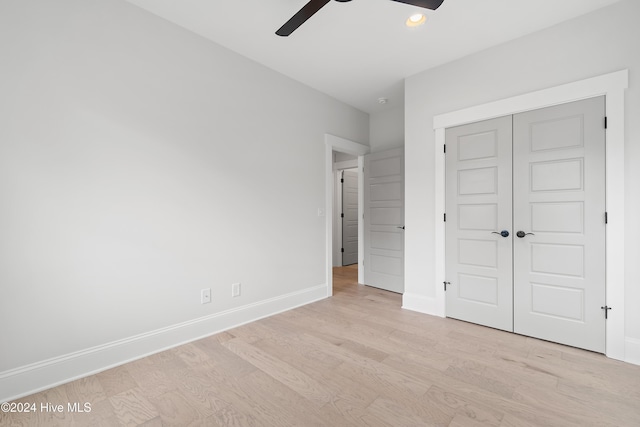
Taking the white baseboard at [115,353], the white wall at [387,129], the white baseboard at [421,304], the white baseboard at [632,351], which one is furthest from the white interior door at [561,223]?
the white baseboard at [115,353]

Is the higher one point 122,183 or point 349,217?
point 122,183

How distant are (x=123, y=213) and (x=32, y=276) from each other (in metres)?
0.62

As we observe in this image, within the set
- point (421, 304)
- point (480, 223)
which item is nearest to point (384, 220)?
point (421, 304)

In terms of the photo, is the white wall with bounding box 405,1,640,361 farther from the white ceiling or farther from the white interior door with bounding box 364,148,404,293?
the white interior door with bounding box 364,148,404,293

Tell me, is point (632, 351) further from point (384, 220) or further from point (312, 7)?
point (312, 7)

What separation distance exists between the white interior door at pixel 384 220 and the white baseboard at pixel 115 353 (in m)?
1.81

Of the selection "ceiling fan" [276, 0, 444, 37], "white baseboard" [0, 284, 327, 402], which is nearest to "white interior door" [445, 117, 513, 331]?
"ceiling fan" [276, 0, 444, 37]

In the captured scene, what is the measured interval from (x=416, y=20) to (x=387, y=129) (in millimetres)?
2081

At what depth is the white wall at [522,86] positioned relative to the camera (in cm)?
207

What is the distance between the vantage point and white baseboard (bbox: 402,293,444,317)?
10.0ft

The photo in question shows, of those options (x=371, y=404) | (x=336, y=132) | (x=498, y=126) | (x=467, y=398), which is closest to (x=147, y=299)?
(x=371, y=404)

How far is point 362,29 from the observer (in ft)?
7.93

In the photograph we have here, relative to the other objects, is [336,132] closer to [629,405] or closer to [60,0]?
[60,0]

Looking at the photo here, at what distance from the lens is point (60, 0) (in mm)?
1845
